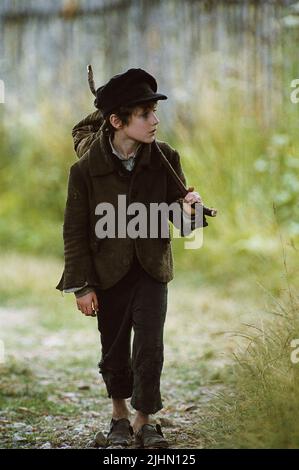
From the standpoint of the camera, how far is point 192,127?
1093 cm

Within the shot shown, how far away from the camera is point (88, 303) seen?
160 inches

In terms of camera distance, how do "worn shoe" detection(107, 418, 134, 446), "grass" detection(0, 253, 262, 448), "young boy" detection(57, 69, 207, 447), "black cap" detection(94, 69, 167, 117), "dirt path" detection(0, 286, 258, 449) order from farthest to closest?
"grass" detection(0, 253, 262, 448), "dirt path" detection(0, 286, 258, 449), "worn shoe" detection(107, 418, 134, 446), "young boy" detection(57, 69, 207, 447), "black cap" detection(94, 69, 167, 117)

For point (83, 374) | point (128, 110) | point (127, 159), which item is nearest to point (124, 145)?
point (127, 159)

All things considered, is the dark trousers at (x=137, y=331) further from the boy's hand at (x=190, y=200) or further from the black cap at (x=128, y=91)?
the black cap at (x=128, y=91)

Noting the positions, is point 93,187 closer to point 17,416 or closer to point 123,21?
point 17,416

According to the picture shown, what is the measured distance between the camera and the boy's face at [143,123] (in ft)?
13.0

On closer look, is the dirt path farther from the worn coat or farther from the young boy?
the worn coat

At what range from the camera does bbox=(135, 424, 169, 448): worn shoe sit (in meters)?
4.06

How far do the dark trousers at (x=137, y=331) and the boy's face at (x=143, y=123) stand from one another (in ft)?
1.80

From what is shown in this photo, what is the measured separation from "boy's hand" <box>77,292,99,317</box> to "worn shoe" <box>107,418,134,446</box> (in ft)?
1.84

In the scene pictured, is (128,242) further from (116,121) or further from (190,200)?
(116,121)

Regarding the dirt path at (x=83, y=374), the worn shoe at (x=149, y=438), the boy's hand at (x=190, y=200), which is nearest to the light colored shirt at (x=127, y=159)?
the boy's hand at (x=190, y=200)

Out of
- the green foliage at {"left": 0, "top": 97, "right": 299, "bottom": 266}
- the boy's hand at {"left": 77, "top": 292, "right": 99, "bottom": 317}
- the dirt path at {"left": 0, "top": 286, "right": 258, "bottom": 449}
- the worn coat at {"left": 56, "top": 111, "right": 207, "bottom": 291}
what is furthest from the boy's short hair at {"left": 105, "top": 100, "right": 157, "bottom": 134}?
the green foliage at {"left": 0, "top": 97, "right": 299, "bottom": 266}
